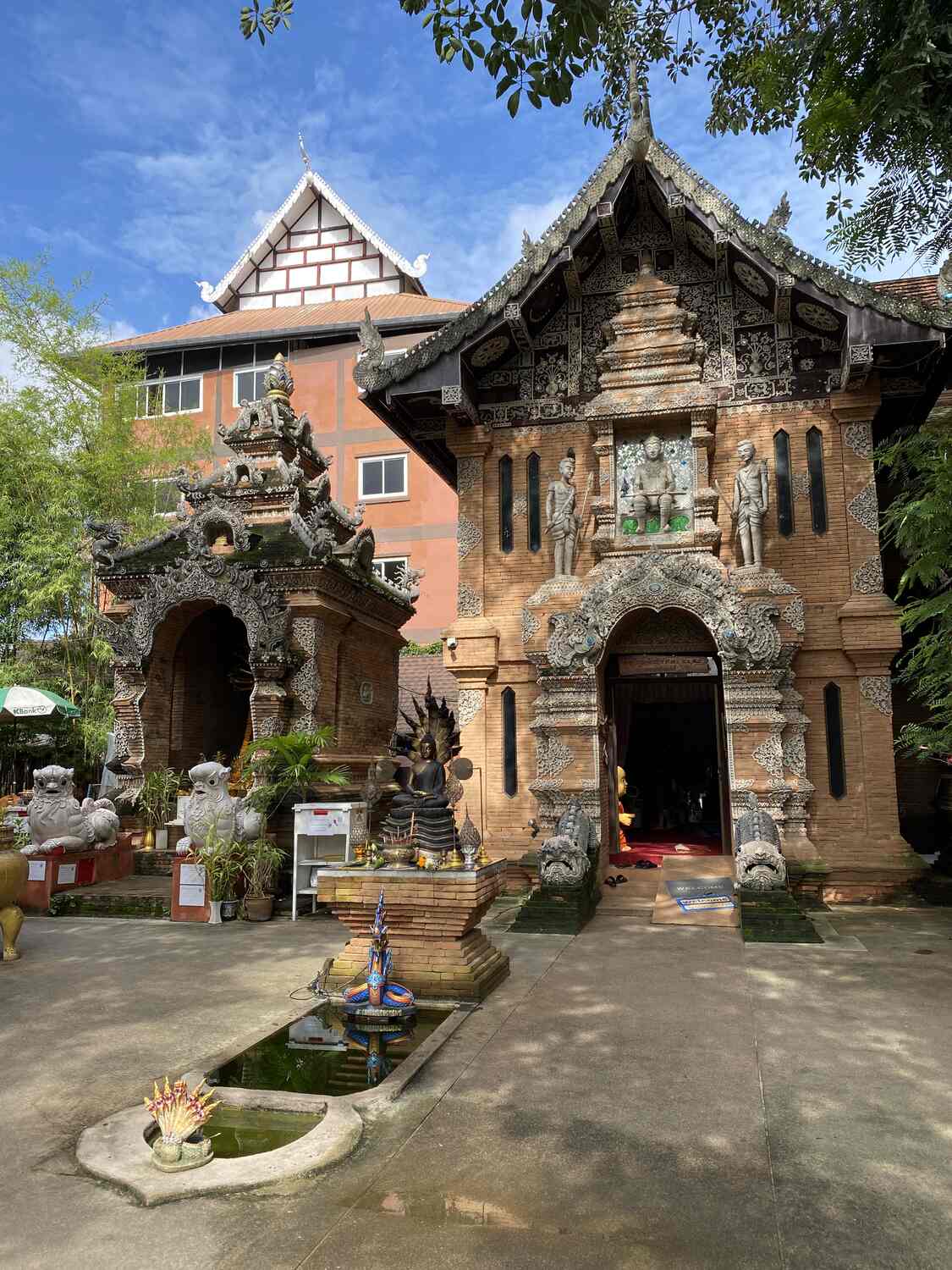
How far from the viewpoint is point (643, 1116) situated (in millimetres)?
4438

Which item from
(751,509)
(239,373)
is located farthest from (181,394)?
(751,509)

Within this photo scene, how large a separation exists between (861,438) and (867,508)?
1.00m

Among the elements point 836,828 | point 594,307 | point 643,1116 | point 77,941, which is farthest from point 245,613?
point 643,1116

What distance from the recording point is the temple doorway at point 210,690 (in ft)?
47.9

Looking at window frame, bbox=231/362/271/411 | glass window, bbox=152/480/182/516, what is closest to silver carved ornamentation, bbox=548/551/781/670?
glass window, bbox=152/480/182/516

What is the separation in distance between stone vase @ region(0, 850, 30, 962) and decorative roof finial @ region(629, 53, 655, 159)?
37.0 ft

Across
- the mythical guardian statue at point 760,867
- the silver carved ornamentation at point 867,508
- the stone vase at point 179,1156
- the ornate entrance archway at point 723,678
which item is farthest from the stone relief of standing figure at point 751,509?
the stone vase at point 179,1156

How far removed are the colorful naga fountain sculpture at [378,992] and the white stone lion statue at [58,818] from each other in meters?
6.61

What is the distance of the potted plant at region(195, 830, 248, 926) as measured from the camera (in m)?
10.3

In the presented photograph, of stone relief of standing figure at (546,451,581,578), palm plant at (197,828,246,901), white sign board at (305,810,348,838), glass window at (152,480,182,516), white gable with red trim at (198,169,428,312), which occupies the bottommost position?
palm plant at (197,828,246,901)

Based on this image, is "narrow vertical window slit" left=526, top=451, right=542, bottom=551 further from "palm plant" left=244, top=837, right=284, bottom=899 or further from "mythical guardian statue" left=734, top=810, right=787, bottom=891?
"palm plant" left=244, top=837, right=284, bottom=899

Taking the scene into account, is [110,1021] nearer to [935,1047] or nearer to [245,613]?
[935,1047]

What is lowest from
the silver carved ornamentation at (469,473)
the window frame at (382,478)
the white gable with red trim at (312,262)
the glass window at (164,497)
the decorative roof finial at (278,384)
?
the silver carved ornamentation at (469,473)

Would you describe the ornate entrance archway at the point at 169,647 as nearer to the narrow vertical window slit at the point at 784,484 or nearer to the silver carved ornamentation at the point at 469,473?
the silver carved ornamentation at the point at 469,473
